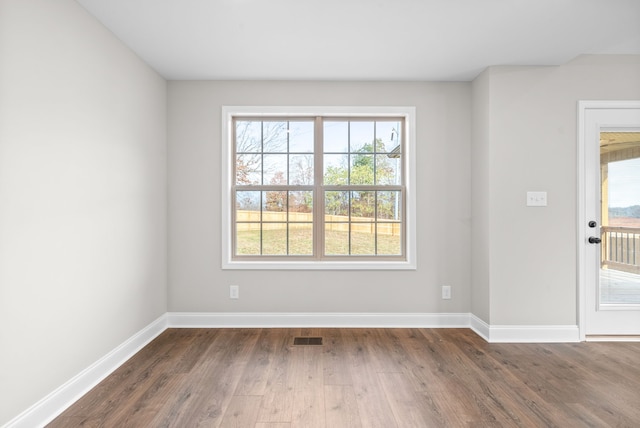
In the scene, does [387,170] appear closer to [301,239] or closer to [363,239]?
[363,239]

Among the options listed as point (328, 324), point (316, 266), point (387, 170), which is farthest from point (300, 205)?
point (328, 324)

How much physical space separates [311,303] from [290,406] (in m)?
1.56

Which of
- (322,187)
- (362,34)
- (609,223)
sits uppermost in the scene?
(362,34)

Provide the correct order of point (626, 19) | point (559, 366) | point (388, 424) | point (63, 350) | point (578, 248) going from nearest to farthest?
point (388, 424) < point (63, 350) < point (626, 19) < point (559, 366) < point (578, 248)

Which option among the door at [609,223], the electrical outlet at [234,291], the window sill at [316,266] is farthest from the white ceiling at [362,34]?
the electrical outlet at [234,291]

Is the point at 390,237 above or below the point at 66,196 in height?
below

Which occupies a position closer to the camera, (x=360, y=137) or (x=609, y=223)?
(x=609, y=223)

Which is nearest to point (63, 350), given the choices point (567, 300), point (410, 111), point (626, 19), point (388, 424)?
point (388, 424)

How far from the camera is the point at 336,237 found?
3.95 m

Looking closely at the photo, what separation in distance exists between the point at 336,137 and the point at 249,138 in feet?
3.08

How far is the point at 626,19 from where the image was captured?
8.54 ft

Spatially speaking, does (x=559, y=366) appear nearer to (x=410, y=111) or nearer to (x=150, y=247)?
(x=410, y=111)

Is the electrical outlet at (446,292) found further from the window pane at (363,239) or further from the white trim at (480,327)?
the window pane at (363,239)

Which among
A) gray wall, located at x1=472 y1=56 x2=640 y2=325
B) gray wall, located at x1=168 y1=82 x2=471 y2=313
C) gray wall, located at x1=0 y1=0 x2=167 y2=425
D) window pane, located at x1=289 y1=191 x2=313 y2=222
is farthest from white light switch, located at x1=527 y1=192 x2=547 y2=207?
gray wall, located at x1=0 y1=0 x2=167 y2=425
